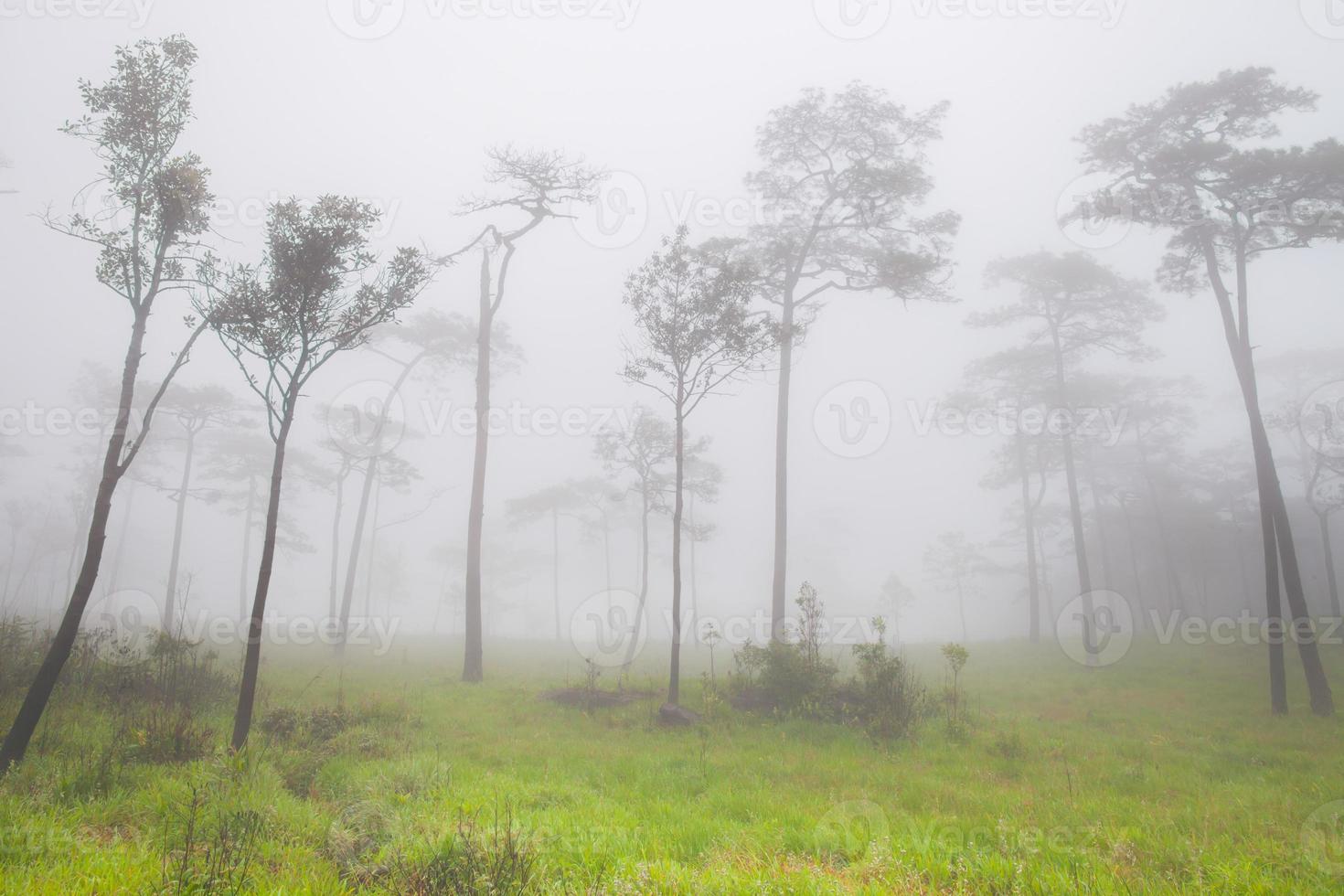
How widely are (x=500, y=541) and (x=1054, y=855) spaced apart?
56137 millimetres

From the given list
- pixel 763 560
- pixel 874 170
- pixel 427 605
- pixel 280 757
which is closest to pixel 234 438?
pixel 280 757

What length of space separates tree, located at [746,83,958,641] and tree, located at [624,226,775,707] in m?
2.37

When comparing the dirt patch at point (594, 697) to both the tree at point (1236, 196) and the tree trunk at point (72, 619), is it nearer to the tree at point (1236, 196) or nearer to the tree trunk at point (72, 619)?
the tree trunk at point (72, 619)

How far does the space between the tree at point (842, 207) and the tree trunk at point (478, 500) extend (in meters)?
9.25

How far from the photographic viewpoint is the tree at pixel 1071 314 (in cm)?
2306

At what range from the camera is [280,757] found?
7.88 meters

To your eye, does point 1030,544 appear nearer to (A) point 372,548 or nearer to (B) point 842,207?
(B) point 842,207

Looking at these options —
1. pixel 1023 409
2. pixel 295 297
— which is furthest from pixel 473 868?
pixel 1023 409

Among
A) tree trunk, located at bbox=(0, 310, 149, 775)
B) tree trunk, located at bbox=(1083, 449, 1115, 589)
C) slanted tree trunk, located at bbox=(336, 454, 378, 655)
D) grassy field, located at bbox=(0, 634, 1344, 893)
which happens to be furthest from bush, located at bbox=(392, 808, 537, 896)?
tree trunk, located at bbox=(1083, 449, 1115, 589)

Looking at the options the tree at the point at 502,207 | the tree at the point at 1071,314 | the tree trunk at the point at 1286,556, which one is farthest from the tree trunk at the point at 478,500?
the tree at the point at 1071,314

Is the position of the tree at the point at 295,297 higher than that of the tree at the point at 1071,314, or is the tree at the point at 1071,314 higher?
the tree at the point at 1071,314

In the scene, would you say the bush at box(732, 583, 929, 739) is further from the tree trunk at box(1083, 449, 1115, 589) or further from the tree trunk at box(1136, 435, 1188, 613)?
the tree trunk at box(1136, 435, 1188, 613)

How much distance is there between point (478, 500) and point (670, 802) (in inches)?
505

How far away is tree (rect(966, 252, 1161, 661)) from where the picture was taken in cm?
2306
